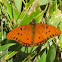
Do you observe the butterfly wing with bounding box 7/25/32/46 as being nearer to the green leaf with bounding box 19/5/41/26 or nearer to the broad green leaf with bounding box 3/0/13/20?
the green leaf with bounding box 19/5/41/26

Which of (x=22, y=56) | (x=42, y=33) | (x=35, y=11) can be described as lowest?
(x=22, y=56)

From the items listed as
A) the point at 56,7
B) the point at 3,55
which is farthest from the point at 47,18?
the point at 3,55

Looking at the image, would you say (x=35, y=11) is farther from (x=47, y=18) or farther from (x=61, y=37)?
(x=61, y=37)

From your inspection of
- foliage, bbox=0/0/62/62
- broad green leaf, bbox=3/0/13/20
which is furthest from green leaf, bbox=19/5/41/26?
broad green leaf, bbox=3/0/13/20

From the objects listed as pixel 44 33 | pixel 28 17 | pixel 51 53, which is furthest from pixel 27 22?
pixel 51 53

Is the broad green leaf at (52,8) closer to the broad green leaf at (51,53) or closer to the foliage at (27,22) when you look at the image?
the foliage at (27,22)

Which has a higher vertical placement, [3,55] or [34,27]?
[34,27]

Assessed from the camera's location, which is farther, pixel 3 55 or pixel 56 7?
pixel 56 7
